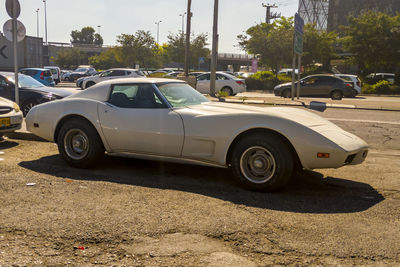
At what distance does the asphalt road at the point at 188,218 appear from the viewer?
3039mm

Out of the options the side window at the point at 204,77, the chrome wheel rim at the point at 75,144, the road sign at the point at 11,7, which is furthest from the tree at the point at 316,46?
the chrome wheel rim at the point at 75,144

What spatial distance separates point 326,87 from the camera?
917 inches

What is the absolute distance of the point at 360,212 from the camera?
405cm

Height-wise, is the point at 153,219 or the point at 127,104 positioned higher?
the point at 127,104

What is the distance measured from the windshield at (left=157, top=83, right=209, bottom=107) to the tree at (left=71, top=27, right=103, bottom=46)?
17165 centimetres

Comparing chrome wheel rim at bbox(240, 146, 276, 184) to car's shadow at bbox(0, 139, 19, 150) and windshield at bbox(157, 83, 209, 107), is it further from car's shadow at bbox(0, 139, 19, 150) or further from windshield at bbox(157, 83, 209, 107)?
car's shadow at bbox(0, 139, 19, 150)

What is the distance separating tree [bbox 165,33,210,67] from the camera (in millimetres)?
58000

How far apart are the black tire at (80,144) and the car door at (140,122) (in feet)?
0.66

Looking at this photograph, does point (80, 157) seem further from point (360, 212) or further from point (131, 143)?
point (360, 212)

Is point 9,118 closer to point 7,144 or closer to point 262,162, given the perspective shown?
point 7,144

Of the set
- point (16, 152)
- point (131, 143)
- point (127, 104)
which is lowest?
point (16, 152)

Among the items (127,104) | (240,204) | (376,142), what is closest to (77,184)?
(127,104)

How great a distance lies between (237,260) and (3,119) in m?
5.99

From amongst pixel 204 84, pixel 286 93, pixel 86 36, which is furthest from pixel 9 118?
pixel 86 36
